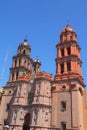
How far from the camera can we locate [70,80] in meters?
42.4

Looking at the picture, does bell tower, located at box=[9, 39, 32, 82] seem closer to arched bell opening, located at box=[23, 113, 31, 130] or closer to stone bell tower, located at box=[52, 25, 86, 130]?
stone bell tower, located at box=[52, 25, 86, 130]

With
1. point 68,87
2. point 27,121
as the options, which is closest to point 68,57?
point 68,87

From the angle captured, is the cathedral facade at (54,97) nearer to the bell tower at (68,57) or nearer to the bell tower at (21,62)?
the bell tower at (68,57)

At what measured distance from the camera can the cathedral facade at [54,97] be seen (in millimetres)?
39844

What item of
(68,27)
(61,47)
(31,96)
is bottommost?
(31,96)

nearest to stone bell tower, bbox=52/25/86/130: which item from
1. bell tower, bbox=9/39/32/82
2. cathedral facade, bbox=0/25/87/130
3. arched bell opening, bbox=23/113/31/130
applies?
cathedral facade, bbox=0/25/87/130

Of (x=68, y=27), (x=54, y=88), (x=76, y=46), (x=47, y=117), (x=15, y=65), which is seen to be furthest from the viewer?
(x=15, y=65)

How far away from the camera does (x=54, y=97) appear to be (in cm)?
4275

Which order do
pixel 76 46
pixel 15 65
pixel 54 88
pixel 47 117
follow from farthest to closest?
pixel 15 65 < pixel 76 46 < pixel 54 88 < pixel 47 117

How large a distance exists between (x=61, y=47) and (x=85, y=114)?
648 inches

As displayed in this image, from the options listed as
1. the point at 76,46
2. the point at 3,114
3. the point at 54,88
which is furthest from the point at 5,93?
the point at 76,46

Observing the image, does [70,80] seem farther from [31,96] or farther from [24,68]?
[24,68]

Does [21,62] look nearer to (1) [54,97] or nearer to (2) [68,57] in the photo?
(2) [68,57]

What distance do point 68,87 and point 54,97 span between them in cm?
366
